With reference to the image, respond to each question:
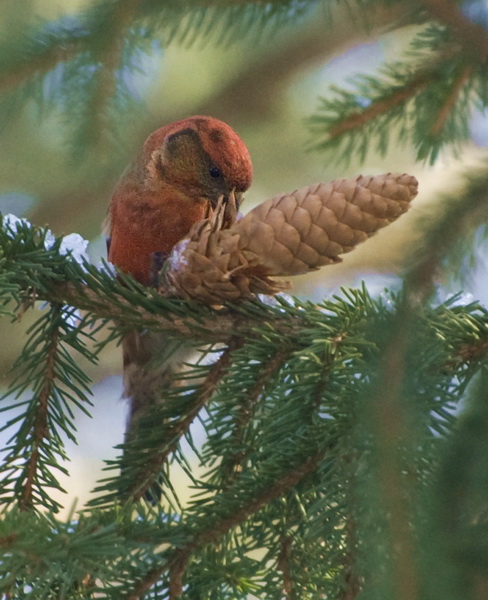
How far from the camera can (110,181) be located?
2543 mm

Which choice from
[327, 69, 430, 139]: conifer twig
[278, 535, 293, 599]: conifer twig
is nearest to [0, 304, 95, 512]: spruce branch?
[278, 535, 293, 599]: conifer twig

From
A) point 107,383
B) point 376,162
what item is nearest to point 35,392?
point 107,383

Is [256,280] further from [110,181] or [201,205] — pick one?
[110,181]

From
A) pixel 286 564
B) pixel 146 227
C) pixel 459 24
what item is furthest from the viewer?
pixel 146 227

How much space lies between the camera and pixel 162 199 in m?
1.52

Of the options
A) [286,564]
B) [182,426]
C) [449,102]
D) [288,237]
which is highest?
[449,102]

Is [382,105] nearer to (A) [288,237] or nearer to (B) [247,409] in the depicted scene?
(A) [288,237]

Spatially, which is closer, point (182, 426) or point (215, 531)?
point (215, 531)

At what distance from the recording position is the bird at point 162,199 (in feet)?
4.66

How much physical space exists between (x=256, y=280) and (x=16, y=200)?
190cm

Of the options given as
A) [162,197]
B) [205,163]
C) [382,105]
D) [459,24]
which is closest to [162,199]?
[162,197]

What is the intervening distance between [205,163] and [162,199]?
12 cm

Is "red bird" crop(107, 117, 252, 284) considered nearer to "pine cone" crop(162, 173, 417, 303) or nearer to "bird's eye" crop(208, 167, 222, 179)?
"bird's eye" crop(208, 167, 222, 179)

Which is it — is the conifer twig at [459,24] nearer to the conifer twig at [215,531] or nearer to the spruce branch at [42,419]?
the conifer twig at [215,531]
